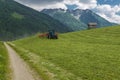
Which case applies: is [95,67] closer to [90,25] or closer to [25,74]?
[25,74]

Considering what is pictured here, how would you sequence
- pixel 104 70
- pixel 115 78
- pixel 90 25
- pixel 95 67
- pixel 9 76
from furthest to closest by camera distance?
1. pixel 90 25
2. pixel 95 67
3. pixel 104 70
4. pixel 9 76
5. pixel 115 78

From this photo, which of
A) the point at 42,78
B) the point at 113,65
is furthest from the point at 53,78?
the point at 113,65

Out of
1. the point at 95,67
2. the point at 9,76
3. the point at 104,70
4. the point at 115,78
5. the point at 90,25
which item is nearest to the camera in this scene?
the point at 115,78

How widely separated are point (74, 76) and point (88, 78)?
174 centimetres

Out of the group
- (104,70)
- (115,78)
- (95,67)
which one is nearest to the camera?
(115,78)

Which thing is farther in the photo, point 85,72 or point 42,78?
point 85,72

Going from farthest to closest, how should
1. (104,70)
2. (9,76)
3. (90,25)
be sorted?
1. (90,25)
2. (104,70)
3. (9,76)

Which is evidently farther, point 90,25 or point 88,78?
point 90,25

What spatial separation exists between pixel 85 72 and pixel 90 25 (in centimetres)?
15332

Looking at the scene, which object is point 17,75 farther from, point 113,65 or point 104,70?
point 113,65

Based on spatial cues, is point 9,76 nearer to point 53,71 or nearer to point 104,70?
point 53,71

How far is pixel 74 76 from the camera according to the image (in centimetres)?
2834

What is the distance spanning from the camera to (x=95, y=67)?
33594 mm

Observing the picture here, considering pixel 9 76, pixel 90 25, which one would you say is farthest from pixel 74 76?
pixel 90 25
